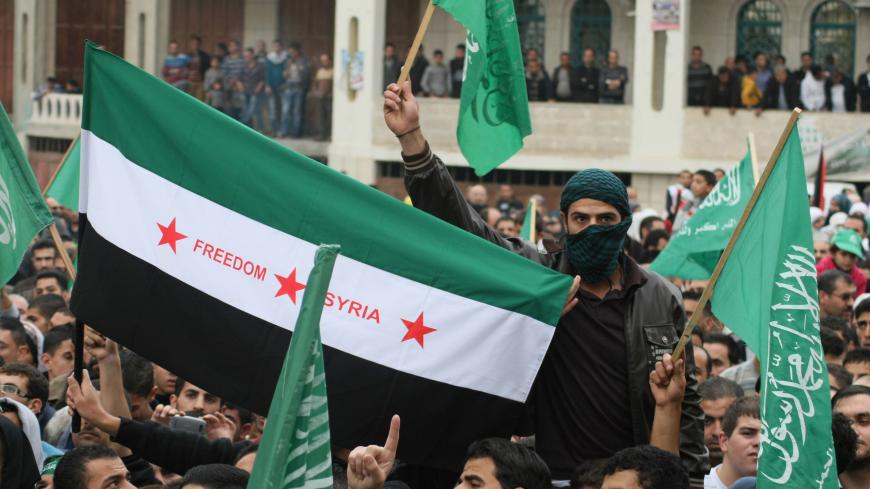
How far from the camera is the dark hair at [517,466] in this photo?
5.26 meters

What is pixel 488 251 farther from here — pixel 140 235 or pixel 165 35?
pixel 165 35

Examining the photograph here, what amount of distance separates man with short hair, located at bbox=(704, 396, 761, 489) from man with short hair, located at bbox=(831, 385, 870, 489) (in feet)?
1.17

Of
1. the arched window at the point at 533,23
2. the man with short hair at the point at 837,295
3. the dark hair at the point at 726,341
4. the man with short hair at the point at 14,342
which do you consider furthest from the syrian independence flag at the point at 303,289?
the arched window at the point at 533,23

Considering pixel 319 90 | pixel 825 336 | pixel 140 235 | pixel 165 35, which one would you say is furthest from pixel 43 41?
pixel 140 235

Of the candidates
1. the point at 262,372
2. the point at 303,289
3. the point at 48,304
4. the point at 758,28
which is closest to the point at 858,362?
the point at 303,289

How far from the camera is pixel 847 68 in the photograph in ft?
95.4

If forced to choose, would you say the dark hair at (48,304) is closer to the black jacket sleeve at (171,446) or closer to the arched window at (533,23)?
the black jacket sleeve at (171,446)

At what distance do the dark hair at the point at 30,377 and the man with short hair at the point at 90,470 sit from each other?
1.36 metres

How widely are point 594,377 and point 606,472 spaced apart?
1.25 ft

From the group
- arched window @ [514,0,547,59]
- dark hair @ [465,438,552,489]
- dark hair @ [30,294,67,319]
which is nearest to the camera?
dark hair @ [465,438,552,489]

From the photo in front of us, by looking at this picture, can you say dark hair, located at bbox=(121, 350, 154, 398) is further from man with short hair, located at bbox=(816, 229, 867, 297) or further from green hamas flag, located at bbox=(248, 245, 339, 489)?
man with short hair, located at bbox=(816, 229, 867, 297)

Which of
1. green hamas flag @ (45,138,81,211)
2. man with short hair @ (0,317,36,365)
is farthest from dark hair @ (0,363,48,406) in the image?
green hamas flag @ (45,138,81,211)

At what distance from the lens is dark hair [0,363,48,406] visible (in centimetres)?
740

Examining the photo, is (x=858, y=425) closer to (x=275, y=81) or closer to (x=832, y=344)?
(x=832, y=344)
